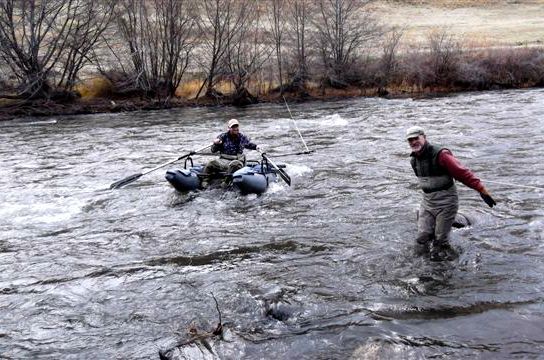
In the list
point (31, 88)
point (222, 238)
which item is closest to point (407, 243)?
point (222, 238)

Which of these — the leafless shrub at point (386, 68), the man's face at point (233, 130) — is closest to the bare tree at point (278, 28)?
the leafless shrub at point (386, 68)

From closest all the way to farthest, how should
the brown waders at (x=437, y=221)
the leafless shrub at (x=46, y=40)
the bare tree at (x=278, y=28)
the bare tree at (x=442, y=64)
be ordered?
the brown waders at (x=437, y=221) < the leafless shrub at (x=46, y=40) < the bare tree at (x=442, y=64) < the bare tree at (x=278, y=28)

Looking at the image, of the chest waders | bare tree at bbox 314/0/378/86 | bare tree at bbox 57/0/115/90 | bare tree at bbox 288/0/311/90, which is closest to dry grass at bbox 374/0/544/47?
bare tree at bbox 314/0/378/86

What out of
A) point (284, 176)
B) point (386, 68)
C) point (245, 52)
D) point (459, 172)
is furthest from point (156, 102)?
point (459, 172)

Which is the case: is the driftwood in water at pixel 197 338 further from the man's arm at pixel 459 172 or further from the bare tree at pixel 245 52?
the bare tree at pixel 245 52

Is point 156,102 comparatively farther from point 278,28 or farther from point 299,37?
point 299,37

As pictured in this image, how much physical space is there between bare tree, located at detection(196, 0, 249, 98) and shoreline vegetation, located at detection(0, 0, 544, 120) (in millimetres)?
59

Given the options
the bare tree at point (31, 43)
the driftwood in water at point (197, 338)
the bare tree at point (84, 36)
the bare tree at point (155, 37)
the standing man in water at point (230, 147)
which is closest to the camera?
the driftwood in water at point (197, 338)

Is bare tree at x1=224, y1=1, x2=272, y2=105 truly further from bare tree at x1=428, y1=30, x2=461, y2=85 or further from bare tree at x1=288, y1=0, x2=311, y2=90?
bare tree at x1=428, y1=30, x2=461, y2=85

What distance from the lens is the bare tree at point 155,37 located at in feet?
101

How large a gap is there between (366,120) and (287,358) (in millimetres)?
17712

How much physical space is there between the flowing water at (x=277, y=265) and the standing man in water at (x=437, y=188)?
36 cm

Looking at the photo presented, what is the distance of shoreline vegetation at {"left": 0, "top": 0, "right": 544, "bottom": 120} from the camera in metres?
29.7

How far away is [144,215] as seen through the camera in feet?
36.6
